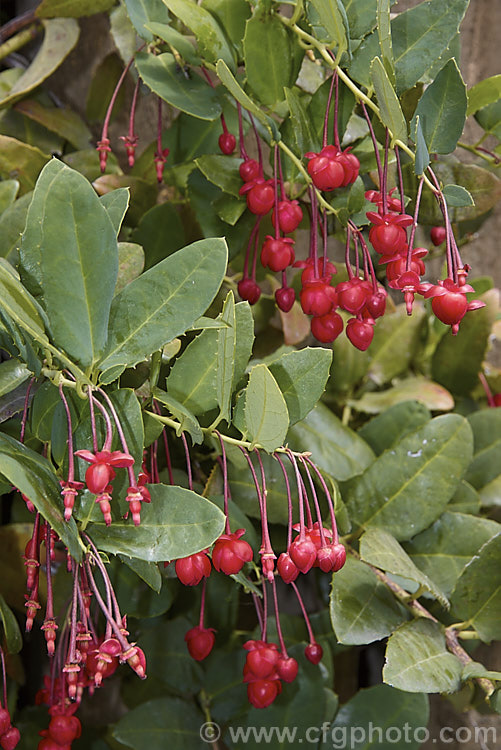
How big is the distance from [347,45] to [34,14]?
17.2 inches

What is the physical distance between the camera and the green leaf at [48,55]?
85cm

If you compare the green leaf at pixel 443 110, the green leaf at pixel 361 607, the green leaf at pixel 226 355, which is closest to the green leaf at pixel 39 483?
the green leaf at pixel 226 355

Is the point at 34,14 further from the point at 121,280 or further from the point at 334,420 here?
the point at 334,420

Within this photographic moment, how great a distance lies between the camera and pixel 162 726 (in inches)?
30.5

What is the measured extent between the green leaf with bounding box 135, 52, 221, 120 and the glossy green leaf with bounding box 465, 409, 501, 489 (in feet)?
1.61

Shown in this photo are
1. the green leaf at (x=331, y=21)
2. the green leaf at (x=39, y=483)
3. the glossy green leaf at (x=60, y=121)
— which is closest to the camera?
the green leaf at (x=39, y=483)

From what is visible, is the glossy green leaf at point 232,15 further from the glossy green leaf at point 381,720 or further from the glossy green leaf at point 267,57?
the glossy green leaf at point 381,720

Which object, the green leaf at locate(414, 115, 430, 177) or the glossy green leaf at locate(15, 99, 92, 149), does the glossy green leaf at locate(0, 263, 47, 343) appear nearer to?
the green leaf at locate(414, 115, 430, 177)

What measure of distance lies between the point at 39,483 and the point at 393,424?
0.48 m

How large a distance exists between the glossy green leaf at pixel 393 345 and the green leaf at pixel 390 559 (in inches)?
12.6

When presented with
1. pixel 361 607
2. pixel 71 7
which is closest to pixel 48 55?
pixel 71 7

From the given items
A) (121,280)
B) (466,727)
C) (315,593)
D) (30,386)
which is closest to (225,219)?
(121,280)

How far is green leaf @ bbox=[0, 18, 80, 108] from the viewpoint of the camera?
0.85 m

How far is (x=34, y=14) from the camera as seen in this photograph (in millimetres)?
854
